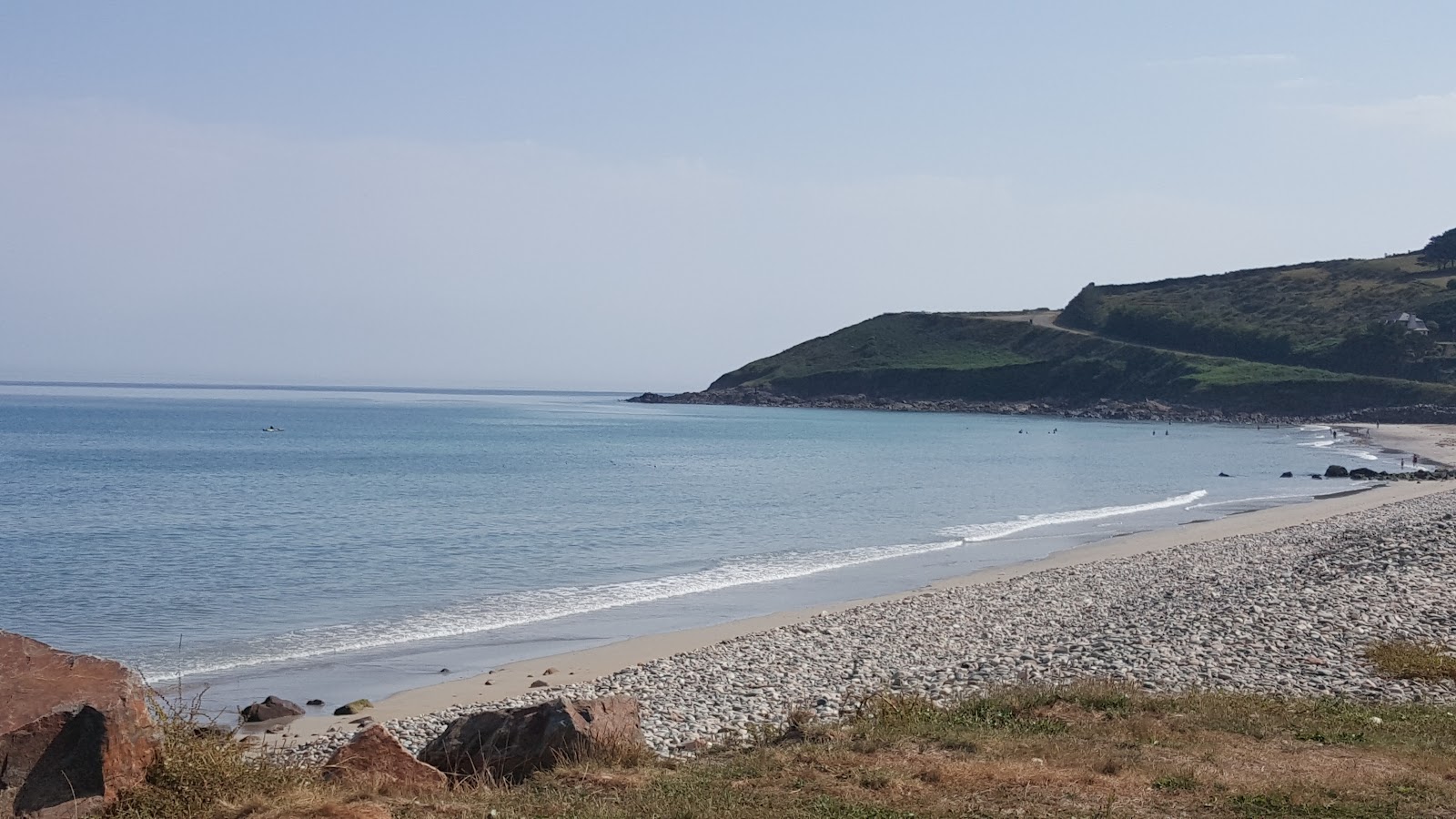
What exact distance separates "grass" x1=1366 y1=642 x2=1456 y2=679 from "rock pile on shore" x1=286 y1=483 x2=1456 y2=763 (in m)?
0.25

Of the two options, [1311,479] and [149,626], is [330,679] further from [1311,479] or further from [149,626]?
[1311,479]

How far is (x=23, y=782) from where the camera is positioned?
7.52 m

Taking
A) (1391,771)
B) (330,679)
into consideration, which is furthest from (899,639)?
(1391,771)

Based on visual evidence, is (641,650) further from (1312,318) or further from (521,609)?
(1312,318)

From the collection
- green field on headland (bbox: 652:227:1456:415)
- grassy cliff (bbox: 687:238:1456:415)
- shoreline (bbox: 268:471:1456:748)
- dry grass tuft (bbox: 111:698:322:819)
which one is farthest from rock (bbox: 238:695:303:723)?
grassy cliff (bbox: 687:238:1456:415)

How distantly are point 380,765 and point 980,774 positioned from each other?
15.3 ft

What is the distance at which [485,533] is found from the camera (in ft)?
125

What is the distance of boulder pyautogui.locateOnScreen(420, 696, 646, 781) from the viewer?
390 inches

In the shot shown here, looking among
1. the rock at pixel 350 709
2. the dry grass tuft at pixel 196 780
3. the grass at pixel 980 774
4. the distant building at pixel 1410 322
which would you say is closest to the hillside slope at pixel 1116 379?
the distant building at pixel 1410 322

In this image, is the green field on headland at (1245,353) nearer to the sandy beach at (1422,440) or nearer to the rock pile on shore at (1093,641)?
the sandy beach at (1422,440)

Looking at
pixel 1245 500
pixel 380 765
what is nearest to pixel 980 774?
pixel 380 765

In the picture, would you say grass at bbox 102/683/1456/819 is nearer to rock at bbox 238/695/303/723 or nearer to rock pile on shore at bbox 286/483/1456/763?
rock pile on shore at bbox 286/483/1456/763

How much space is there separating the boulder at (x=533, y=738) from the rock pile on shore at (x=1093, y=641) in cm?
199

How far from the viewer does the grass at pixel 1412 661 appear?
13.5m
